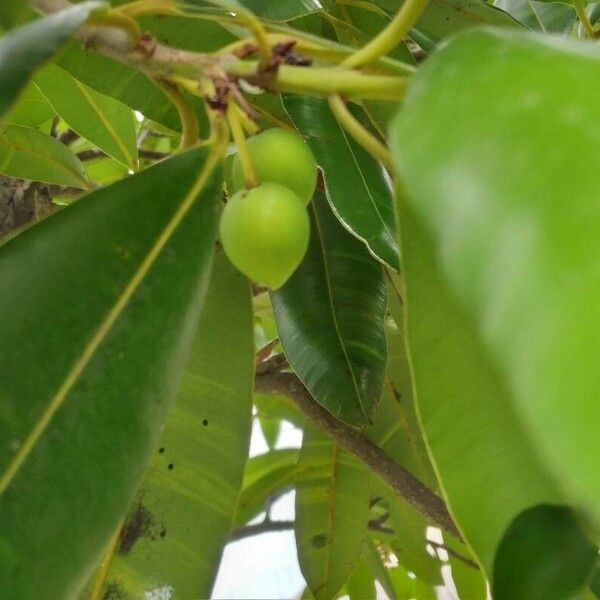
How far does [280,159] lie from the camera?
51 cm

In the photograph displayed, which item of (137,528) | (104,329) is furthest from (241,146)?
(137,528)

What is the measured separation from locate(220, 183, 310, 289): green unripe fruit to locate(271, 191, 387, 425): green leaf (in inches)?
14.5

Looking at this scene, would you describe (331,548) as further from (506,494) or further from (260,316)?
(506,494)

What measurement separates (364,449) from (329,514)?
182 mm

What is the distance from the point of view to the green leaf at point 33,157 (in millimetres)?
967

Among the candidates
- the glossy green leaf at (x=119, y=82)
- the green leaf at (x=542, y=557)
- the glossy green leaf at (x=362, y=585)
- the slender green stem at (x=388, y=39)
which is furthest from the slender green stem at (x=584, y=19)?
the glossy green leaf at (x=362, y=585)

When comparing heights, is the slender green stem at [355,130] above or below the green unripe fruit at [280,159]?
above

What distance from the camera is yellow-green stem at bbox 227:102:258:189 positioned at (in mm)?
488

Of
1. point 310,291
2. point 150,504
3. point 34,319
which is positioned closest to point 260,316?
point 310,291

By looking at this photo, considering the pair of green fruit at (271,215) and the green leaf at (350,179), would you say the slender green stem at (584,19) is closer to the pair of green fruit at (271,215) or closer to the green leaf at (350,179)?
the green leaf at (350,179)

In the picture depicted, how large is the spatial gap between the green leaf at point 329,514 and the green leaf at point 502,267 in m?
0.70

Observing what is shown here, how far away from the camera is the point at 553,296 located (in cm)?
26

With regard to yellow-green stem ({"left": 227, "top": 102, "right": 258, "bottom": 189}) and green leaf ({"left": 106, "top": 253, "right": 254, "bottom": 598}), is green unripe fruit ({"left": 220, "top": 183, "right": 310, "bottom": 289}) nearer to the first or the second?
yellow-green stem ({"left": 227, "top": 102, "right": 258, "bottom": 189})

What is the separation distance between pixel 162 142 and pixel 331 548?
0.71 metres
